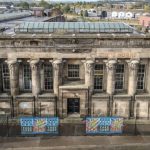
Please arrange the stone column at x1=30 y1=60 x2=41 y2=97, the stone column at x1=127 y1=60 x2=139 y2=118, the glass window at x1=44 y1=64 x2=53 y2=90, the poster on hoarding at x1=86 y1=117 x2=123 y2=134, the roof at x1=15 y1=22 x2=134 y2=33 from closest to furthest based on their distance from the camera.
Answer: the poster on hoarding at x1=86 y1=117 x2=123 y2=134 → the stone column at x1=30 y1=60 x2=41 y2=97 → the stone column at x1=127 y1=60 x2=139 y2=118 → the glass window at x1=44 y1=64 x2=53 y2=90 → the roof at x1=15 y1=22 x2=134 y2=33

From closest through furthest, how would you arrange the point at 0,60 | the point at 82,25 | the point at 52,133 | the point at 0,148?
the point at 0,148, the point at 52,133, the point at 0,60, the point at 82,25

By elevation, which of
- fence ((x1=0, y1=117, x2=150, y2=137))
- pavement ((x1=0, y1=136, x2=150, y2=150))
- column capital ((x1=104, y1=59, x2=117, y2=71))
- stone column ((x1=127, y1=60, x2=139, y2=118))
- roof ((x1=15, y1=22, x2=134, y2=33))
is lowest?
pavement ((x1=0, y1=136, x2=150, y2=150))

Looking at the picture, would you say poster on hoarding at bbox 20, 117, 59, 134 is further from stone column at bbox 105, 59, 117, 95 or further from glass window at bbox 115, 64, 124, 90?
glass window at bbox 115, 64, 124, 90

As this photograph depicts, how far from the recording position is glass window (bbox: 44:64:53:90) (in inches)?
1362

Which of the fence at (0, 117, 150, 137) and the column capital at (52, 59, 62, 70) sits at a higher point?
the column capital at (52, 59, 62, 70)

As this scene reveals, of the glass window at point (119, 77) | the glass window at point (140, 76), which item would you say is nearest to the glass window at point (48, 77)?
the glass window at point (119, 77)

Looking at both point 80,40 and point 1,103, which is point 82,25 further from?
point 1,103

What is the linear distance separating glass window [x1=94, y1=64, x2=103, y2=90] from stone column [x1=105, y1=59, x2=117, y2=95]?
1244 mm

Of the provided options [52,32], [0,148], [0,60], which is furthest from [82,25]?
[0,148]

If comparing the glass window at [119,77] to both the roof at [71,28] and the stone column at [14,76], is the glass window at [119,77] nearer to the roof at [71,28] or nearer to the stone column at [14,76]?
the roof at [71,28]

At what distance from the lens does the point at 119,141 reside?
101 feet

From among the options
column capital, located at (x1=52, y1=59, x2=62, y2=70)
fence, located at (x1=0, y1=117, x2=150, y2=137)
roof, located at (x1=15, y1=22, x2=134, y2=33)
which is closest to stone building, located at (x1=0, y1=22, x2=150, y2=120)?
roof, located at (x1=15, y1=22, x2=134, y2=33)

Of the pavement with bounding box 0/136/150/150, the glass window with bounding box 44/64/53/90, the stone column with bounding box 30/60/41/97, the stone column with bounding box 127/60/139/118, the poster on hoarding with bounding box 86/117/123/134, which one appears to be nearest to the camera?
the pavement with bounding box 0/136/150/150

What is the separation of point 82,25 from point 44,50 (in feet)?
23.4
